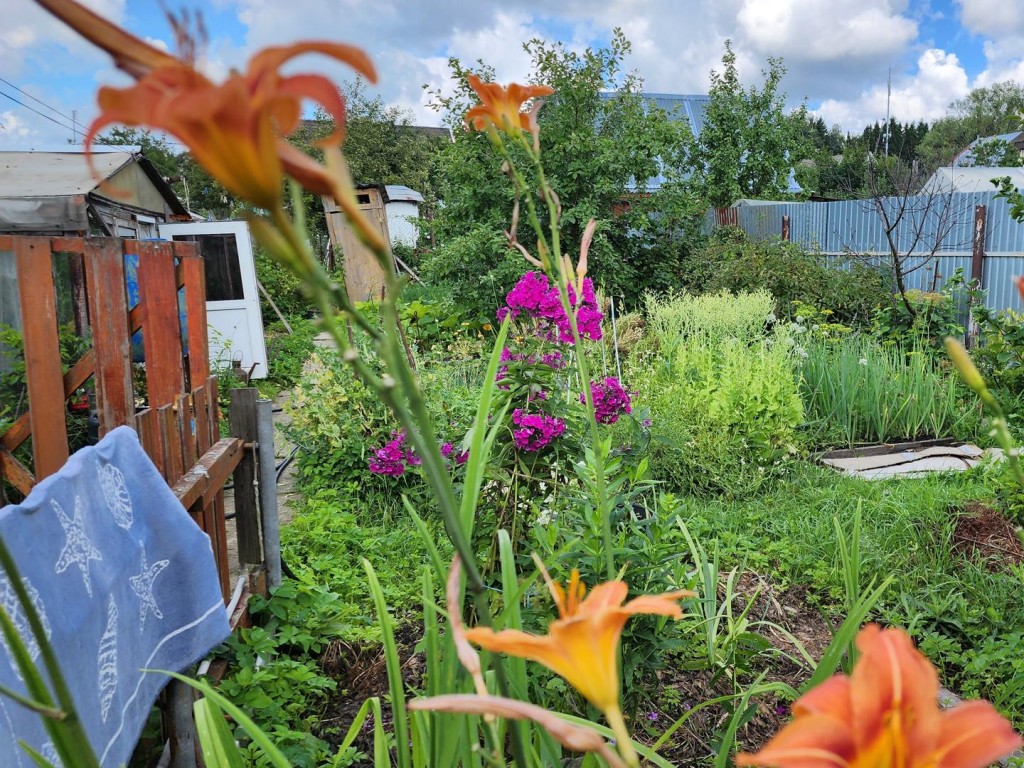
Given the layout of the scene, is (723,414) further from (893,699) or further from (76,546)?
(893,699)

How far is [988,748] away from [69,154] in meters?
8.85

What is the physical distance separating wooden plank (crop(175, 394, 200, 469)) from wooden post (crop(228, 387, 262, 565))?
251 millimetres

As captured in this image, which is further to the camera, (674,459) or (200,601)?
(674,459)

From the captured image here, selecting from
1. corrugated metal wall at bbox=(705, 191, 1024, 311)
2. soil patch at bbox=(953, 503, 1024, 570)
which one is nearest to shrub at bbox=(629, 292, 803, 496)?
soil patch at bbox=(953, 503, 1024, 570)

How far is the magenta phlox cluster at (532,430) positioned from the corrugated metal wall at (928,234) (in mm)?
5583

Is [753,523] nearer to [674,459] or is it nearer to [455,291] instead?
[674,459]

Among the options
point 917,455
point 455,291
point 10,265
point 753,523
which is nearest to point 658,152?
point 455,291

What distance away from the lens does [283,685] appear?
2.34 m

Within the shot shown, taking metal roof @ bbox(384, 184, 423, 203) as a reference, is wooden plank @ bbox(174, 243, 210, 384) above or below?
below

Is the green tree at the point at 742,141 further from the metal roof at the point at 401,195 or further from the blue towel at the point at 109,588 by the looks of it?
the blue towel at the point at 109,588

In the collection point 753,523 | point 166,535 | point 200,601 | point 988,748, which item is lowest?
point 753,523

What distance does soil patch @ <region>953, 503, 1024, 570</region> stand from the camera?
3.11 m

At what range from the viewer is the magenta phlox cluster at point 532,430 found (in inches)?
85.1

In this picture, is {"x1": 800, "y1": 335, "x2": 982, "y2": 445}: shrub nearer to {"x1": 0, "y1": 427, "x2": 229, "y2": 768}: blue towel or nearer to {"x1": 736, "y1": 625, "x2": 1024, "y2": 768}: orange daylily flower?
{"x1": 0, "y1": 427, "x2": 229, "y2": 768}: blue towel
